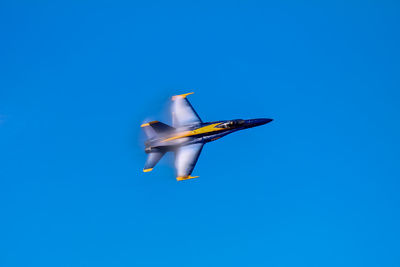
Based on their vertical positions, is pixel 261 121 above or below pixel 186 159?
above

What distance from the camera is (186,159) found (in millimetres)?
56688

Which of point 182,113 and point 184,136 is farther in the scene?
Result: point 182,113

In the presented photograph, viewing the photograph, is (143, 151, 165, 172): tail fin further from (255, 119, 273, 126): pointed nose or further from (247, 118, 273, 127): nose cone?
(255, 119, 273, 126): pointed nose

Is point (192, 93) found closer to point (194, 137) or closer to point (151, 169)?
point (194, 137)

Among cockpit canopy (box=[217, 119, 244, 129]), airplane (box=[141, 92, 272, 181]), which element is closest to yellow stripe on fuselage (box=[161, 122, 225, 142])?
airplane (box=[141, 92, 272, 181])

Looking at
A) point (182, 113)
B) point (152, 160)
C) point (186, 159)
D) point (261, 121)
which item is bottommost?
point (186, 159)

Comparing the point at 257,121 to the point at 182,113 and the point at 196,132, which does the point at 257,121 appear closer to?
the point at 196,132

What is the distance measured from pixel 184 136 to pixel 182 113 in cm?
328

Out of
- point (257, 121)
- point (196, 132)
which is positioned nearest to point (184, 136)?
point (196, 132)

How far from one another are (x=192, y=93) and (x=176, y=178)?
11.1m

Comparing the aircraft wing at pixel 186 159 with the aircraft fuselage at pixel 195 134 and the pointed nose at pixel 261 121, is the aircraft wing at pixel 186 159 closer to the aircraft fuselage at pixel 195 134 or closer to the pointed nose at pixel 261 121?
the aircraft fuselage at pixel 195 134

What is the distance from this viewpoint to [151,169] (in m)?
57.5

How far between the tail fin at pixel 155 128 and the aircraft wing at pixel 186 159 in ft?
9.14

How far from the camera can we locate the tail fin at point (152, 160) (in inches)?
2264
